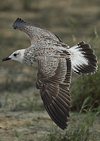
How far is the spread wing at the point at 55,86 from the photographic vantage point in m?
3.93

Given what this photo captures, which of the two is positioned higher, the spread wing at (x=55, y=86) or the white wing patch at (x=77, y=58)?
the white wing patch at (x=77, y=58)

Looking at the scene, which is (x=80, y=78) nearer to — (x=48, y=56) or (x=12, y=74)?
(x=48, y=56)

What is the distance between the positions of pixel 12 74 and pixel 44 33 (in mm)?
1963

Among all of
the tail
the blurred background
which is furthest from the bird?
the blurred background

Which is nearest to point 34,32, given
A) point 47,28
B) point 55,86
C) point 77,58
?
point 77,58

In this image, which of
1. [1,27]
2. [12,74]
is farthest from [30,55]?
[1,27]

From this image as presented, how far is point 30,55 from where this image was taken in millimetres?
4871

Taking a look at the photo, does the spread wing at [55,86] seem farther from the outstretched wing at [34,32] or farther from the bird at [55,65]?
the outstretched wing at [34,32]

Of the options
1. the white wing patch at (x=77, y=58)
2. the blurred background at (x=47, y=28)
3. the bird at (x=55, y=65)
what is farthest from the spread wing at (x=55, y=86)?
the blurred background at (x=47, y=28)

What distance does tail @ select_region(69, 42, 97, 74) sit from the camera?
4918mm

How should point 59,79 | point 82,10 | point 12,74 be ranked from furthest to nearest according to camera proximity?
point 82,10, point 12,74, point 59,79

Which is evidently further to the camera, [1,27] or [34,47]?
[1,27]

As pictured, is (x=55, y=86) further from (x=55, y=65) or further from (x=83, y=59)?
(x=83, y=59)

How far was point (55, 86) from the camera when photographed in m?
Result: 4.20
